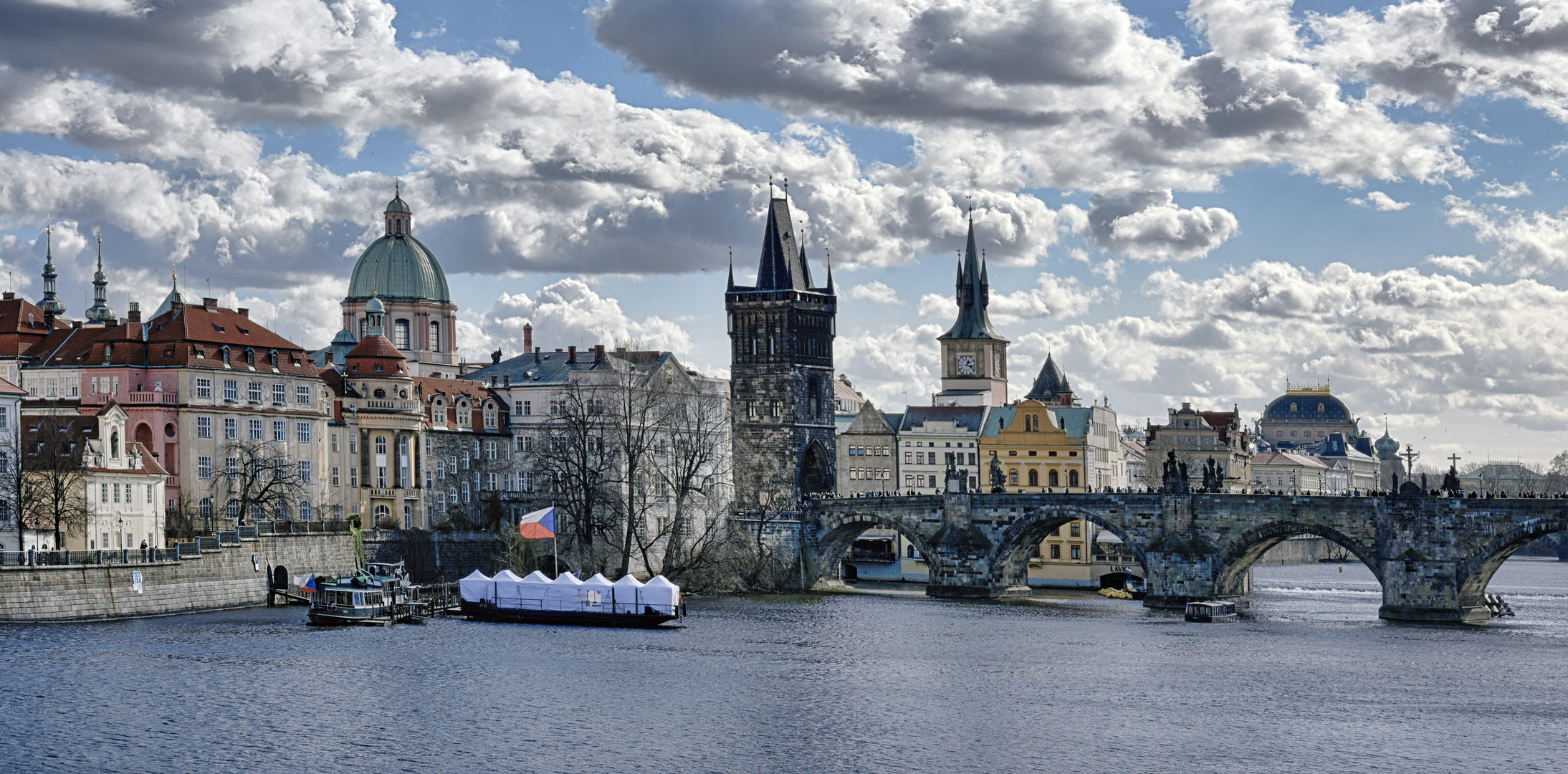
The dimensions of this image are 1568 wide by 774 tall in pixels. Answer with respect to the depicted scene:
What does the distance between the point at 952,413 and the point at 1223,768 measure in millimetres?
118945

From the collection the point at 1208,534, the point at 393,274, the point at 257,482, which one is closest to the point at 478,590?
the point at 257,482

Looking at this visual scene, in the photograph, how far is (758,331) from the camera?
169375 mm

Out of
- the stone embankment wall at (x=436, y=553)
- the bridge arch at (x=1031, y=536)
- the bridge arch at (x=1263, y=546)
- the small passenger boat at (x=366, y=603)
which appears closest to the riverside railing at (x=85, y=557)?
the small passenger boat at (x=366, y=603)

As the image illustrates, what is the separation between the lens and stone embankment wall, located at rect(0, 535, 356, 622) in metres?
98.4

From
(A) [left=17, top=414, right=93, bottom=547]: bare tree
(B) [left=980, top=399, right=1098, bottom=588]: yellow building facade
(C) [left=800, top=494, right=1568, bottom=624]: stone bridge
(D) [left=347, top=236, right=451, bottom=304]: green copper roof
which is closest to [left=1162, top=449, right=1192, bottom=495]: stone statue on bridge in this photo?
(C) [left=800, top=494, right=1568, bottom=624]: stone bridge

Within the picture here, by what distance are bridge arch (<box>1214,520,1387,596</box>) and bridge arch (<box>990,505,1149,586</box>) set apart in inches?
199

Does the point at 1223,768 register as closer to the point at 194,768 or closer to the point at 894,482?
the point at 194,768

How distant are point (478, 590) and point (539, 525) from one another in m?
5.01

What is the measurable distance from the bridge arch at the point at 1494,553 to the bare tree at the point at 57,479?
76.7 metres

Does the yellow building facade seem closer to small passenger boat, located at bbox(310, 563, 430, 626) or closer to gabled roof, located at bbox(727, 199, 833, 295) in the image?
gabled roof, located at bbox(727, 199, 833, 295)

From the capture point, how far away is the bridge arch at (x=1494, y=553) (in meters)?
111

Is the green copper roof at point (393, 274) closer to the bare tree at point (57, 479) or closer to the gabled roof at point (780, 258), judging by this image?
the gabled roof at point (780, 258)

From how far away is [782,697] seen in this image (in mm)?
82562

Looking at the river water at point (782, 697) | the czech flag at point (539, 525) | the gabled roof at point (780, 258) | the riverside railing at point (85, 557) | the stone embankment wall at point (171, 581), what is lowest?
the river water at point (782, 697)
